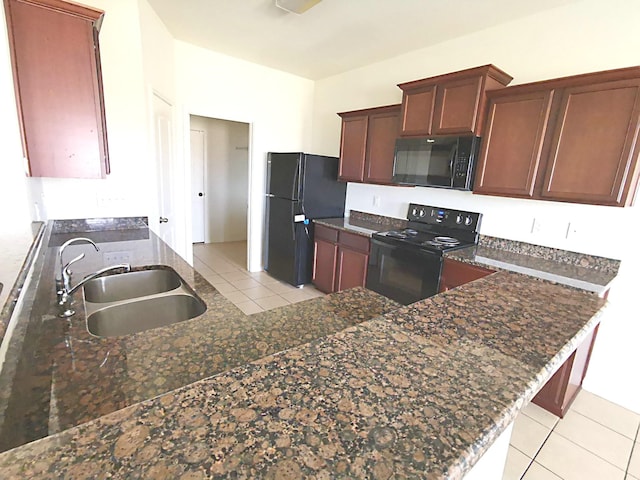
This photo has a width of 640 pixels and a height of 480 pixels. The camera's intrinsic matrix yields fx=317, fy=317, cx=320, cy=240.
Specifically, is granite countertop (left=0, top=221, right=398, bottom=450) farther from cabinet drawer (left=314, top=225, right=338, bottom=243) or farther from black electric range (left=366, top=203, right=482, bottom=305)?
cabinet drawer (left=314, top=225, right=338, bottom=243)

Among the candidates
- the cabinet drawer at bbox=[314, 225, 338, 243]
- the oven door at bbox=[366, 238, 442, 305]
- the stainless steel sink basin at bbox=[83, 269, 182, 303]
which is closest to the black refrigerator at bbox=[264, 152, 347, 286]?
the cabinet drawer at bbox=[314, 225, 338, 243]

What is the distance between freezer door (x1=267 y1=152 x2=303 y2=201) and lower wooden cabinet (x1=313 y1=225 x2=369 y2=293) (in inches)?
20.5

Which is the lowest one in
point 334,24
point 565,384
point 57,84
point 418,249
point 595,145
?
point 565,384

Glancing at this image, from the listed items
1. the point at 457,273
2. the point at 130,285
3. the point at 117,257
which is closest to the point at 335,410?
the point at 130,285

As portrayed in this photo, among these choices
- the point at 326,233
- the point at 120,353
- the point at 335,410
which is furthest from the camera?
the point at 326,233

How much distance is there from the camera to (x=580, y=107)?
1.97 m

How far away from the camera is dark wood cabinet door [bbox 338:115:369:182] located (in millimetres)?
3414

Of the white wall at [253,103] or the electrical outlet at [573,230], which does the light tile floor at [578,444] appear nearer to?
the electrical outlet at [573,230]

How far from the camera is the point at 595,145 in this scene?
193cm

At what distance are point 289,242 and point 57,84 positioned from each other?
2545 millimetres

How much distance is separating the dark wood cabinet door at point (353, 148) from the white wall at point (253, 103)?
3.49 feet

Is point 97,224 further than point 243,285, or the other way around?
point 243,285

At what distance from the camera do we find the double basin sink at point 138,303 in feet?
4.16

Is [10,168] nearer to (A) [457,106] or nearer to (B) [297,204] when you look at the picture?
(B) [297,204]
